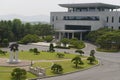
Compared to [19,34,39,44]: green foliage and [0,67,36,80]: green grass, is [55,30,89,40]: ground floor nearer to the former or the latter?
[19,34,39,44]: green foliage

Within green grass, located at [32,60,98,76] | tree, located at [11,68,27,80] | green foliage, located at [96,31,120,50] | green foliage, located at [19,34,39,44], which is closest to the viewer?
tree, located at [11,68,27,80]

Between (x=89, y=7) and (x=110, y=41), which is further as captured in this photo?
(x=89, y=7)

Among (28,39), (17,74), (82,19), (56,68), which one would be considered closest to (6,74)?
(17,74)

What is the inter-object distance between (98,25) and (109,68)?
43.4 metres

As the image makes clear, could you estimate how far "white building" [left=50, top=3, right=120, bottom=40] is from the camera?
82688mm

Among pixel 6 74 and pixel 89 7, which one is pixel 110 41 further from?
pixel 6 74

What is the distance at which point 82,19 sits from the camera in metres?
87.8

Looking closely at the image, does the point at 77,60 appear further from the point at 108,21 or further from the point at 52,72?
the point at 108,21

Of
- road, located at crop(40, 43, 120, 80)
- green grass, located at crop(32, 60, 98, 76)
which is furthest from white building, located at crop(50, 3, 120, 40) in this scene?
road, located at crop(40, 43, 120, 80)

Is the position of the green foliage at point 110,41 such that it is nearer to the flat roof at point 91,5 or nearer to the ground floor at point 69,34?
the ground floor at point 69,34

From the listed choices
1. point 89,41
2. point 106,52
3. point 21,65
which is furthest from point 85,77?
point 89,41

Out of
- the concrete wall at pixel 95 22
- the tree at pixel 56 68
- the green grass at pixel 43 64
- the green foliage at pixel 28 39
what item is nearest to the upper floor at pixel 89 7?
the concrete wall at pixel 95 22

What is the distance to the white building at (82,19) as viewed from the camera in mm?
82688

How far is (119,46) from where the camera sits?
212ft
